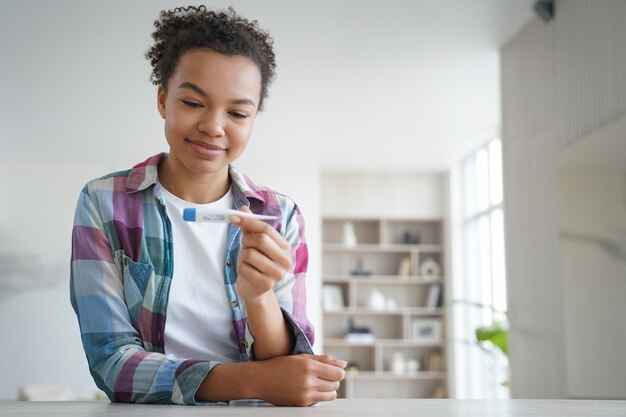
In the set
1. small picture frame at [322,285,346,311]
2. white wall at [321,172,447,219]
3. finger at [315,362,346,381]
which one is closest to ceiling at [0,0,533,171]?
white wall at [321,172,447,219]

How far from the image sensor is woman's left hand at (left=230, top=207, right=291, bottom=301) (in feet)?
3.65

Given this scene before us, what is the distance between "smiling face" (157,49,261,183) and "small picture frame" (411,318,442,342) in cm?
805

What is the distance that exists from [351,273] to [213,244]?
7.93 m

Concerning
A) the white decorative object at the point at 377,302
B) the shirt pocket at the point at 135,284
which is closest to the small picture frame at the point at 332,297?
the white decorative object at the point at 377,302

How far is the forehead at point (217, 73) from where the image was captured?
1289 millimetres

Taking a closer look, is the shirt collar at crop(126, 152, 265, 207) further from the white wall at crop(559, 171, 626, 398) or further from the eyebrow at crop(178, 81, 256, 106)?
the white wall at crop(559, 171, 626, 398)

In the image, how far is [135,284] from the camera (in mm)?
1296

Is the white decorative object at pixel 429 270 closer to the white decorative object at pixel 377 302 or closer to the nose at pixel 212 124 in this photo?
the white decorative object at pixel 377 302

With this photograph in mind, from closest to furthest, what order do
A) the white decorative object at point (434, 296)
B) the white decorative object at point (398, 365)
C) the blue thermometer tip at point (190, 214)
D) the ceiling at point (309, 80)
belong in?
the blue thermometer tip at point (190, 214)
the ceiling at point (309, 80)
the white decorative object at point (398, 365)
the white decorative object at point (434, 296)

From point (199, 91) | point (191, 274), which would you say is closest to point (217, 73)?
point (199, 91)

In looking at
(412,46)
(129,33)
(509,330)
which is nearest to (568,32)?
(412,46)

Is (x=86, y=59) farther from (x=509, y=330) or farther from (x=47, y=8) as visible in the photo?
(x=509, y=330)

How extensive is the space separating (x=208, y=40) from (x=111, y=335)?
19.1 inches

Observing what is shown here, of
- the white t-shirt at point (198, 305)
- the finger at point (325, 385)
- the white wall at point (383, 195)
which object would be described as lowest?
the finger at point (325, 385)
